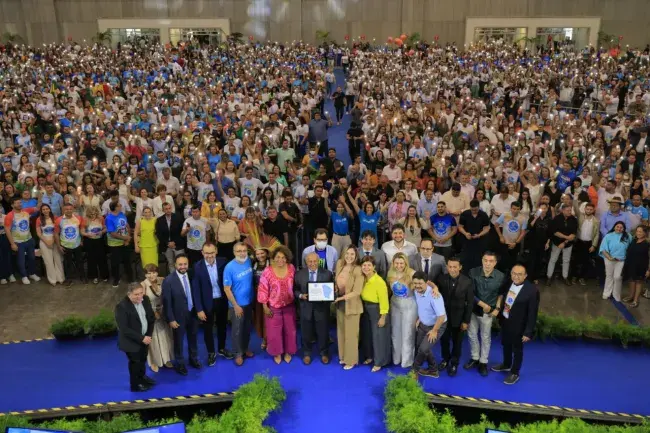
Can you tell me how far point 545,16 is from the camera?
31.8m

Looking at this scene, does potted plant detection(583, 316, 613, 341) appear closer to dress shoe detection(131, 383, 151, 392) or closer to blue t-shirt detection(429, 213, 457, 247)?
blue t-shirt detection(429, 213, 457, 247)

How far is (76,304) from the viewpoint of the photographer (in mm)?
8961

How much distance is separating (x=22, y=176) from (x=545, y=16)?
29.3m

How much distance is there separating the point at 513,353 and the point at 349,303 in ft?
6.76

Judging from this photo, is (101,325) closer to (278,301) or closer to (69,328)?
(69,328)

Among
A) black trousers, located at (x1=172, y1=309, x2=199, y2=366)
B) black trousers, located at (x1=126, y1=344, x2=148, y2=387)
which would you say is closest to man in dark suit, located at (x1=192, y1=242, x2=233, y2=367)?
black trousers, located at (x1=172, y1=309, x2=199, y2=366)

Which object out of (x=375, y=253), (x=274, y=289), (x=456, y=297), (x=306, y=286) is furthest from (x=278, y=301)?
(x=456, y=297)

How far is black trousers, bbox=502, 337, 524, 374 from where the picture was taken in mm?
6480

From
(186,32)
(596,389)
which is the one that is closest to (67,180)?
(596,389)

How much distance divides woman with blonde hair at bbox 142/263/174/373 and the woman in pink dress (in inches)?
A: 44.2

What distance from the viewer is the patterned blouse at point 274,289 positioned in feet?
22.1

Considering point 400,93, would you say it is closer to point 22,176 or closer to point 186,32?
point 22,176

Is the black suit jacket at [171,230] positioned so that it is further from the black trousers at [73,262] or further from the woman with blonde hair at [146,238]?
the black trousers at [73,262]

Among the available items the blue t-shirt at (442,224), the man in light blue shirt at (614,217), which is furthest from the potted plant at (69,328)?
the man in light blue shirt at (614,217)
